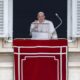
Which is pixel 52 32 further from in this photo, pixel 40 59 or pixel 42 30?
pixel 40 59

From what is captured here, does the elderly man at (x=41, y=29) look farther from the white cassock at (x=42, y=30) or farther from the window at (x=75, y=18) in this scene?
the window at (x=75, y=18)

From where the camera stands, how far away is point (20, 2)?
135 feet

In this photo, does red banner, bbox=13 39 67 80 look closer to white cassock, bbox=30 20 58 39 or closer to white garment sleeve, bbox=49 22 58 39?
white cassock, bbox=30 20 58 39

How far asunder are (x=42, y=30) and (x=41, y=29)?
4 cm

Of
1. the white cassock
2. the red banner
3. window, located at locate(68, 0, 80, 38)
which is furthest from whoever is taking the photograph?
window, located at locate(68, 0, 80, 38)

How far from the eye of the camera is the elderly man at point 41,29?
40.8 metres

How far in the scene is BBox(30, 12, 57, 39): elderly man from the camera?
40750 mm

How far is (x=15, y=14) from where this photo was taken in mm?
41156

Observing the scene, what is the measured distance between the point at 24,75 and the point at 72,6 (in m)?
1.34

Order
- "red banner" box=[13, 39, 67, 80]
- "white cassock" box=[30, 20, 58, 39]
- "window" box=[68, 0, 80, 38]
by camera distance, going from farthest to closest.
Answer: "window" box=[68, 0, 80, 38] < "white cassock" box=[30, 20, 58, 39] < "red banner" box=[13, 39, 67, 80]

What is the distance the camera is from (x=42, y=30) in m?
40.8

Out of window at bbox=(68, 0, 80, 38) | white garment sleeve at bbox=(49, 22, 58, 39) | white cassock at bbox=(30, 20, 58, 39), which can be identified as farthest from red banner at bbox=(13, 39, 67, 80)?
window at bbox=(68, 0, 80, 38)

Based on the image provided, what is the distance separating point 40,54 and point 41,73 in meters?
0.30

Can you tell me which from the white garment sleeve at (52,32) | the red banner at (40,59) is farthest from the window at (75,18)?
the red banner at (40,59)
